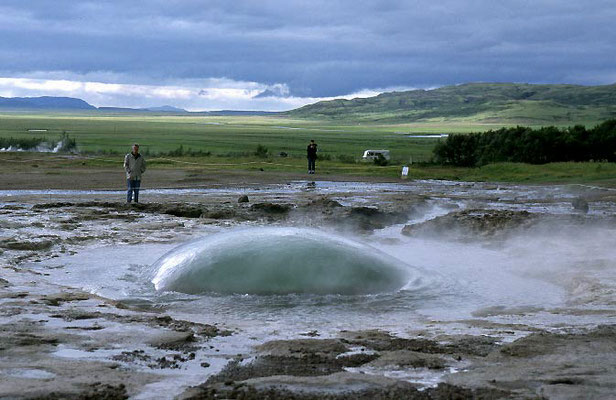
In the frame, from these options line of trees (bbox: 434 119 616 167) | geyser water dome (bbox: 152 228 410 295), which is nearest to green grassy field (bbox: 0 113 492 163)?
line of trees (bbox: 434 119 616 167)

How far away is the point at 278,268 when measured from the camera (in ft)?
31.4

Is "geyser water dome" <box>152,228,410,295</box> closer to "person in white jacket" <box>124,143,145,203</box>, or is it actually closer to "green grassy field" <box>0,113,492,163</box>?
"person in white jacket" <box>124,143,145,203</box>

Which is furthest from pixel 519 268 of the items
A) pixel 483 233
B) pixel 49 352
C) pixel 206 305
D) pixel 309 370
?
pixel 49 352

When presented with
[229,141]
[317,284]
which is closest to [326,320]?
[317,284]

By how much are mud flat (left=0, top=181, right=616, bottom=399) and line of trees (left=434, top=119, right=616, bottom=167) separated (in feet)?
71.6

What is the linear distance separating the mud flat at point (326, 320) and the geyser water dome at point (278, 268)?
216mm

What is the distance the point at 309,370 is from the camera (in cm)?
602

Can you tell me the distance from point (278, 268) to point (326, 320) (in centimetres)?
148

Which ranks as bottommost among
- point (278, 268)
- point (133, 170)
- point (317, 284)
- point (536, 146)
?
point (317, 284)

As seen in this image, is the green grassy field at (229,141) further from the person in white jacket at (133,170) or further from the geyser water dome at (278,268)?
the geyser water dome at (278,268)

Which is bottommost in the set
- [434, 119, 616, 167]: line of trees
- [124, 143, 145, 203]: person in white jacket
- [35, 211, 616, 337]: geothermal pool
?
[35, 211, 616, 337]: geothermal pool

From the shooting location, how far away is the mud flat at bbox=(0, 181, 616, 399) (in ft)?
18.6

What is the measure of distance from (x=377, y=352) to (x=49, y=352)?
2509 mm

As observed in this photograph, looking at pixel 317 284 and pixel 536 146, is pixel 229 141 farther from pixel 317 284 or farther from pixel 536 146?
pixel 317 284
